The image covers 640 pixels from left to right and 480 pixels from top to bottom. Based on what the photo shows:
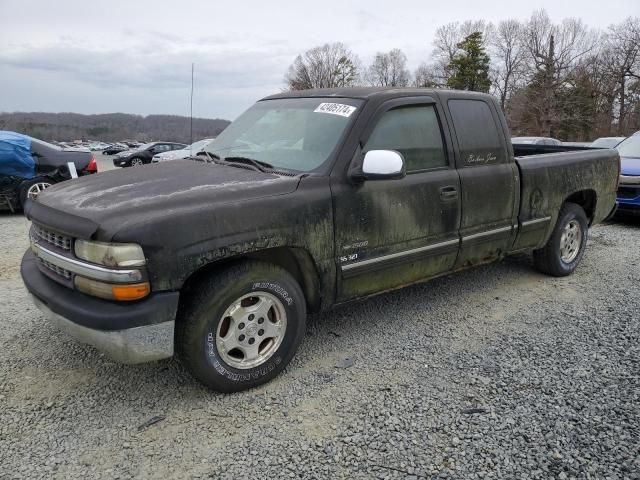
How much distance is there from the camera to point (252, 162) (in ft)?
11.8

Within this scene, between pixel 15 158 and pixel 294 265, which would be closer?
pixel 294 265

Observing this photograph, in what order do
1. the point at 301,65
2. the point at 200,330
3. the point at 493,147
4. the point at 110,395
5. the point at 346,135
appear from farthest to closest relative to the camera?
the point at 301,65, the point at 493,147, the point at 346,135, the point at 110,395, the point at 200,330

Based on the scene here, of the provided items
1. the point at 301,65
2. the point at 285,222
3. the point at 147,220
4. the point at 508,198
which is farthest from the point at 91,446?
the point at 301,65

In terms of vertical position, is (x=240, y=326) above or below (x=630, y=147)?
below

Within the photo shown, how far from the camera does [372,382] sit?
3201 mm

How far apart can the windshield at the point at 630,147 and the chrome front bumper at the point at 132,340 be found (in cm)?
940

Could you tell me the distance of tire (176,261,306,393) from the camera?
9.25 ft

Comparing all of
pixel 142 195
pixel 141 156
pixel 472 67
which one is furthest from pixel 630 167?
pixel 472 67

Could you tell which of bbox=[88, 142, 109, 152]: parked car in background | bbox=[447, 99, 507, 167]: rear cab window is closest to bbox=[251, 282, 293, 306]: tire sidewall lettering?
bbox=[447, 99, 507, 167]: rear cab window

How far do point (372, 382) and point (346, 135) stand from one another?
1.66 m

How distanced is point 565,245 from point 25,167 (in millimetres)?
8561

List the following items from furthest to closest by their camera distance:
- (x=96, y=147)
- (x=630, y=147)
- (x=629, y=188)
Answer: (x=96, y=147) → (x=630, y=147) → (x=629, y=188)

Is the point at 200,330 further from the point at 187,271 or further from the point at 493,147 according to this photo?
the point at 493,147

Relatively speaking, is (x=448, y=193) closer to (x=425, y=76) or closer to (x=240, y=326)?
(x=240, y=326)
